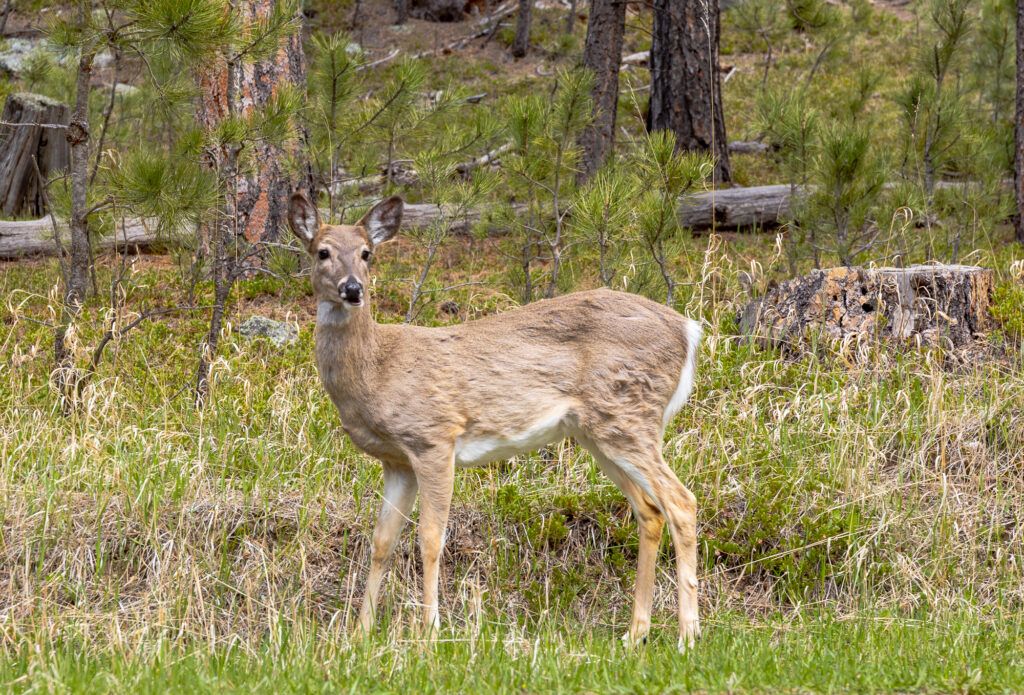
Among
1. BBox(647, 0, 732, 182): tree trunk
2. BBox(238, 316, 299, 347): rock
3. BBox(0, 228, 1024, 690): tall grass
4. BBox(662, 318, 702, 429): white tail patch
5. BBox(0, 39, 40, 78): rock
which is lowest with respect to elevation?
BBox(0, 228, 1024, 690): tall grass

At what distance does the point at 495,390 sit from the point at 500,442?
0.23m

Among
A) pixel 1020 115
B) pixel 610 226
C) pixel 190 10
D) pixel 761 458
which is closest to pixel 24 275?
pixel 190 10

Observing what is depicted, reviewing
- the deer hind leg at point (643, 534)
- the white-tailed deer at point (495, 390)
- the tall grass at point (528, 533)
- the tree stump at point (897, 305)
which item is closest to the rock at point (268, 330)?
the tall grass at point (528, 533)

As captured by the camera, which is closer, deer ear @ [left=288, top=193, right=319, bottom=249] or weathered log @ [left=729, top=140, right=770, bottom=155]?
deer ear @ [left=288, top=193, right=319, bottom=249]

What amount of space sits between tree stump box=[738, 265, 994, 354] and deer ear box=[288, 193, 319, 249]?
380 cm

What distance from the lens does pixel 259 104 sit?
9156 mm

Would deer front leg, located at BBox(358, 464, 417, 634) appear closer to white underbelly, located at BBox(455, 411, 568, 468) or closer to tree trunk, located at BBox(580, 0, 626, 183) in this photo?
white underbelly, located at BBox(455, 411, 568, 468)

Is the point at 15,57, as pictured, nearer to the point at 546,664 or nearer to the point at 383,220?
the point at 383,220

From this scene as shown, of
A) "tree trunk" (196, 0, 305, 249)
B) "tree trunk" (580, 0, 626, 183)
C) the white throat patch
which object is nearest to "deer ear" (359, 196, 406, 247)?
the white throat patch

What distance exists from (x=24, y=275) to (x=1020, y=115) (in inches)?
378

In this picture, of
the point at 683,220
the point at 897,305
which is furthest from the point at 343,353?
the point at 683,220

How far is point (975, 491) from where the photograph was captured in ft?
19.5

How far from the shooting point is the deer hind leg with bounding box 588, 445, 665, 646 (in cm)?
487

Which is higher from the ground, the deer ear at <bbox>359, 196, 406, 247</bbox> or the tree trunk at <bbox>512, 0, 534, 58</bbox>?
the tree trunk at <bbox>512, 0, 534, 58</bbox>
